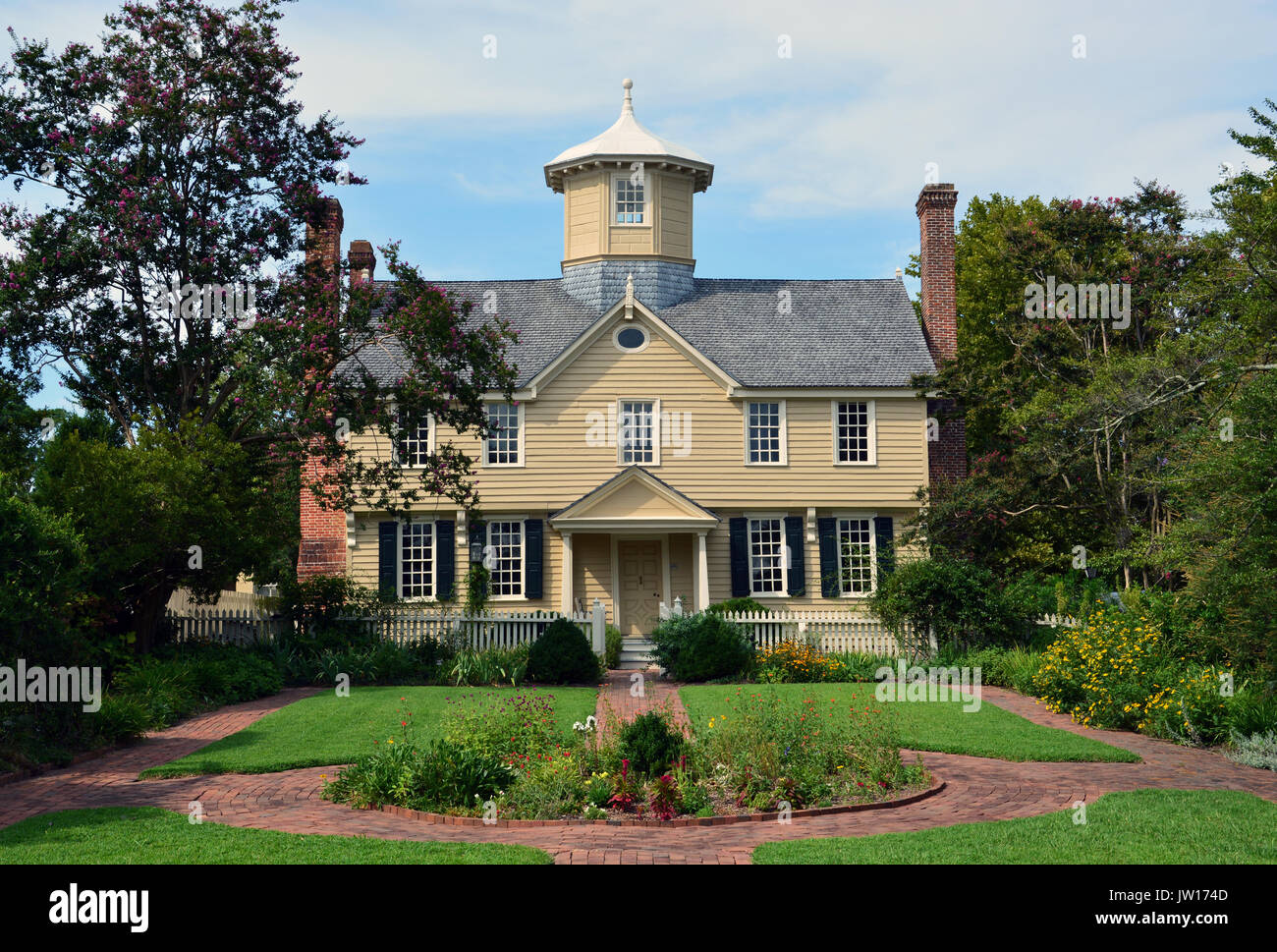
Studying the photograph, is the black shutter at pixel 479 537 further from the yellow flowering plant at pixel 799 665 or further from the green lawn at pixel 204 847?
the green lawn at pixel 204 847

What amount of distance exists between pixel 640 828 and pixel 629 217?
2106 cm

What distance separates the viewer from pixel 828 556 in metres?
25.8

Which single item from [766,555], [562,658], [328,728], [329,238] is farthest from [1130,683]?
[329,238]

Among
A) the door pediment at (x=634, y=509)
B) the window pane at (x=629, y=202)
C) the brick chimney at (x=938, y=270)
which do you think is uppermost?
the window pane at (x=629, y=202)

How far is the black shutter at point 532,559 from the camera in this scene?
25.5m

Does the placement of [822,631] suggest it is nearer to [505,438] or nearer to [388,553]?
[505,438]

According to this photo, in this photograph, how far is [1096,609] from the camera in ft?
63.3

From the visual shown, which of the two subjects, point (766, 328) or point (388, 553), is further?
point (766, 328)

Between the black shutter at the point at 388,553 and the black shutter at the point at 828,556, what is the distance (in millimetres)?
9378

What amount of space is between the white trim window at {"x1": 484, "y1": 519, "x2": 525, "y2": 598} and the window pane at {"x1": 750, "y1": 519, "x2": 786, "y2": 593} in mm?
5158

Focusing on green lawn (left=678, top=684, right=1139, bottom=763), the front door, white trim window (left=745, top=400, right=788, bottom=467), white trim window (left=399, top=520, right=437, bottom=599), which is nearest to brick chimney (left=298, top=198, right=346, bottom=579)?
white trim window (left=399, top=520, right=437, bottom=599)

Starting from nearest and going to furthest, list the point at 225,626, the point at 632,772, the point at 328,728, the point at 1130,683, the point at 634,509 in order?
the point at 632,772
the point at 328,728
the point at 1130,683
the point at 225,626
the point at 634,509

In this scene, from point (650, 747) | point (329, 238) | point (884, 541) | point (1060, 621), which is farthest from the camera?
point (329, 238)

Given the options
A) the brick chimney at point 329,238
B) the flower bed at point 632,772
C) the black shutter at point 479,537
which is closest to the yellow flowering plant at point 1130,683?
the flower bed at point 632,772
